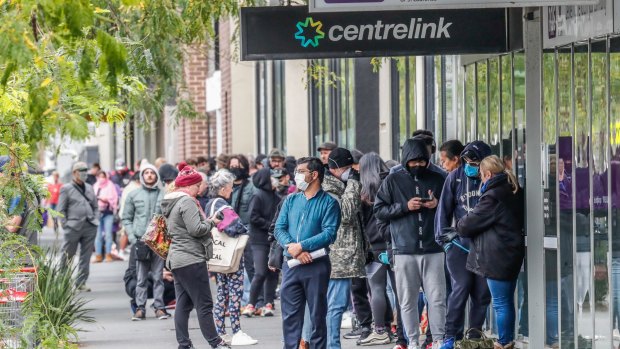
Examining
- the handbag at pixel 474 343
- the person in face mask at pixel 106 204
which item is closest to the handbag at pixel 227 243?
the handbag at pixel 474 343

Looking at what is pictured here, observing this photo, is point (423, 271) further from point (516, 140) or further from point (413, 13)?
Result: point (413, 13)

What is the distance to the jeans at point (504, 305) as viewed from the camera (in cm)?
1155

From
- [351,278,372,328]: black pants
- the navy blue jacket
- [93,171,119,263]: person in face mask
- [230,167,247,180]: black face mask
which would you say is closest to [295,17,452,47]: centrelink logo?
the navy blue jacket

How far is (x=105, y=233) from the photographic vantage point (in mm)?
27359

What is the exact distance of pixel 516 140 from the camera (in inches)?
507

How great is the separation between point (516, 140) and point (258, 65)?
1675cm

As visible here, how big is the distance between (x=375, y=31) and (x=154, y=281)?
6.94 meters

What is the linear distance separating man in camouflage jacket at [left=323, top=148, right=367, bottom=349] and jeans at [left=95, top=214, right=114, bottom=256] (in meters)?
13.8

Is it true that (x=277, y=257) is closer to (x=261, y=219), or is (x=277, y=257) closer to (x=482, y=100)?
(x=482, y=100)

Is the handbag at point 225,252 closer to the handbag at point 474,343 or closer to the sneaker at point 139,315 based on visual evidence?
the handbag at point 474,343

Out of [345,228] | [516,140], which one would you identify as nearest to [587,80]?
[516,140]

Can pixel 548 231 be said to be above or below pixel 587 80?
below

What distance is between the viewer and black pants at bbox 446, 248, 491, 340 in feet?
39.7

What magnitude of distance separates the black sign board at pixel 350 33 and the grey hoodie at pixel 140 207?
6.47 m
